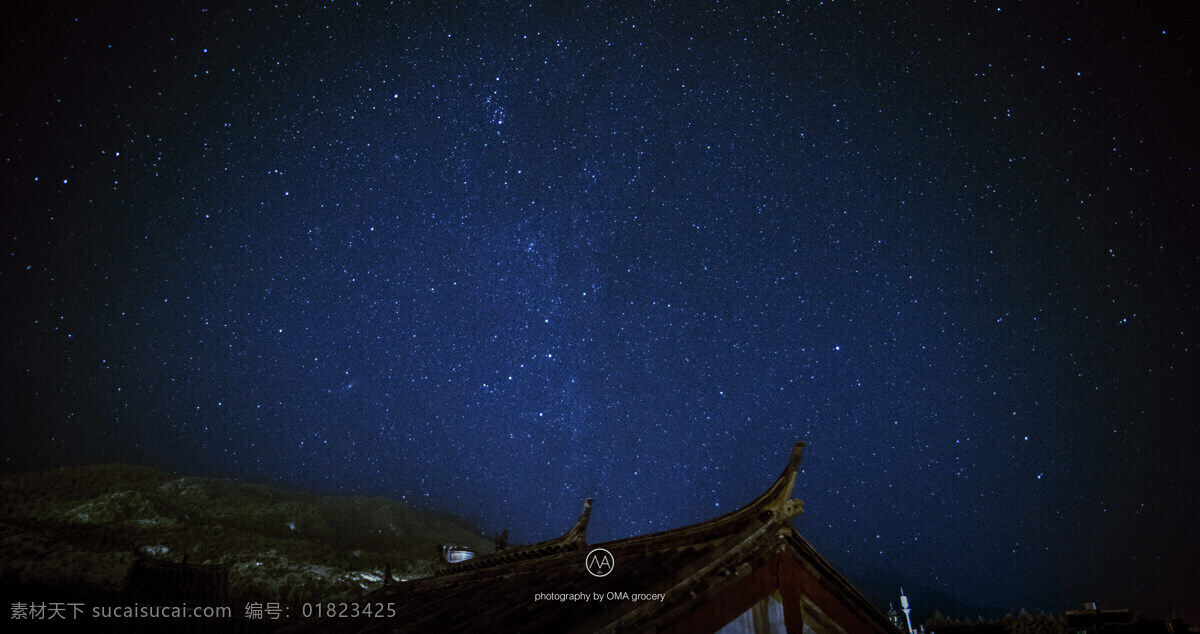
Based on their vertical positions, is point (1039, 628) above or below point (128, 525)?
below

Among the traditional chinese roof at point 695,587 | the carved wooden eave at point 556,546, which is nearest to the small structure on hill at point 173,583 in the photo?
the carved wooden eave at point 556,546

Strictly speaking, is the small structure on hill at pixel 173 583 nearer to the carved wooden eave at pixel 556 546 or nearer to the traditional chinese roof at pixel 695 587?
the carved wooden eave at pixel 556 546

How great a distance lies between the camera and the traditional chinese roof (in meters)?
4.64

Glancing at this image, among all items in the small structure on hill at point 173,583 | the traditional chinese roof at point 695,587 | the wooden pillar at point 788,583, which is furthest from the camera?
the small structure on hill at point 173,583

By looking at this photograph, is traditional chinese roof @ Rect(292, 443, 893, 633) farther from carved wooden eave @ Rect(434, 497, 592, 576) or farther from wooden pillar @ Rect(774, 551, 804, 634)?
carved wooden eave @ Rect(434, 497, 592, 576)

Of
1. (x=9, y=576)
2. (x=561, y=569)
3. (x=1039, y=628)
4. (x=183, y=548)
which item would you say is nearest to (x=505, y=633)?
(x=561, y=569)

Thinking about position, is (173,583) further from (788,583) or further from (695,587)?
(788,583)

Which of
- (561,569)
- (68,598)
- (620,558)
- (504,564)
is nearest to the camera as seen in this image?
(620,558)

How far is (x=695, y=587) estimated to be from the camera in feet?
15.9

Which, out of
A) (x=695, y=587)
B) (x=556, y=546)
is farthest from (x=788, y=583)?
(x=556, y=546)

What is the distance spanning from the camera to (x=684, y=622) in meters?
4.64

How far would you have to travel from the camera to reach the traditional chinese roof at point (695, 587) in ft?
15.2

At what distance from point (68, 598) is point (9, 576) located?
10.1 metres

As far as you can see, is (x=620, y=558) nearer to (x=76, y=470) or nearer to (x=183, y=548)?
(x=183, y=548)
